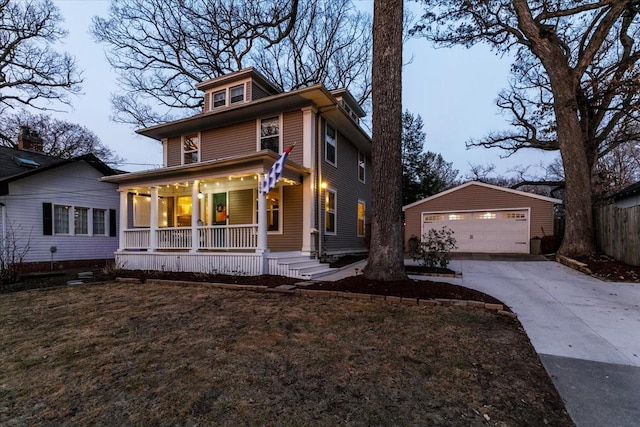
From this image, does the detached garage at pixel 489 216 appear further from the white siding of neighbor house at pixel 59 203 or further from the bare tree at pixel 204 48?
the white siding of neighbor house at pixel 59 203

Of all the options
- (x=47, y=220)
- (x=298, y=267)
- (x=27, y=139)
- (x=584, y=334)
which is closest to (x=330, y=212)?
(x=298, y=267)

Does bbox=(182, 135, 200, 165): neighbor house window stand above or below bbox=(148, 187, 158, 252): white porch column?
above

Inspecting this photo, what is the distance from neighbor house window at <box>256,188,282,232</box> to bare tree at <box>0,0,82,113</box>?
16056mm

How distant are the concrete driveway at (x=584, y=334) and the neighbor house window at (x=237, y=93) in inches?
381

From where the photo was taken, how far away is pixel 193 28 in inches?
631

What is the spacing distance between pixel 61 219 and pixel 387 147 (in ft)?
42.1

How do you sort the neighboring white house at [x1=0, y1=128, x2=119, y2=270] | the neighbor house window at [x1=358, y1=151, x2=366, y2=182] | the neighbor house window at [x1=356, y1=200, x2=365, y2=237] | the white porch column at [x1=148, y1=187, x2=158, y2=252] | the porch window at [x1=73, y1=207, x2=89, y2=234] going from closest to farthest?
1. the white porch column at [x1=148, y1=187, x2=158, y2=252]
2. the neighboring white house at [x1=0, y1=128, x2=119, y2=270]
3. the porch window at [x1=73, y1=207, x2=89, y2=234]
4. the neighbor house window at [x1=356, y1=200, x2=365, y2=237]
5. the neighbor house window at [x1=358, y1=151, x2=366, y2=182]

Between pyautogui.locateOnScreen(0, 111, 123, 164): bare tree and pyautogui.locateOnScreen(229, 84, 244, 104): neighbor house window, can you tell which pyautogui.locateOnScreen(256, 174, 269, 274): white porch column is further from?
pyautogui.locateOnScreen(0, 111, 123, 164): bare tree

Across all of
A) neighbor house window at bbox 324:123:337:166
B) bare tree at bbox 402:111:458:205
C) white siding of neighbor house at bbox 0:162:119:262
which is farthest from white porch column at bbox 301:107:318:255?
bare tree at bbox 402:111:458:205

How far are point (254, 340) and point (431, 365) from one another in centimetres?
192

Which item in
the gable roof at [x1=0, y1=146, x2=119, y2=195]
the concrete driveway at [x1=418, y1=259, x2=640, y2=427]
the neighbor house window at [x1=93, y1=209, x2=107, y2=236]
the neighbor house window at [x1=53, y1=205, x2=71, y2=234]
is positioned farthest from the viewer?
the neighbor house window at [x1=93, y1=209, x2=107, y2=236]

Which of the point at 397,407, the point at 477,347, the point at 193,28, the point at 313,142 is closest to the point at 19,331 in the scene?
the point at 397,407

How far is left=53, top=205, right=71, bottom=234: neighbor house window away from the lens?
11602 millimetres

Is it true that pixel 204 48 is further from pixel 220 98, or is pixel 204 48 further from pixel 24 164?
pixel 24 164
